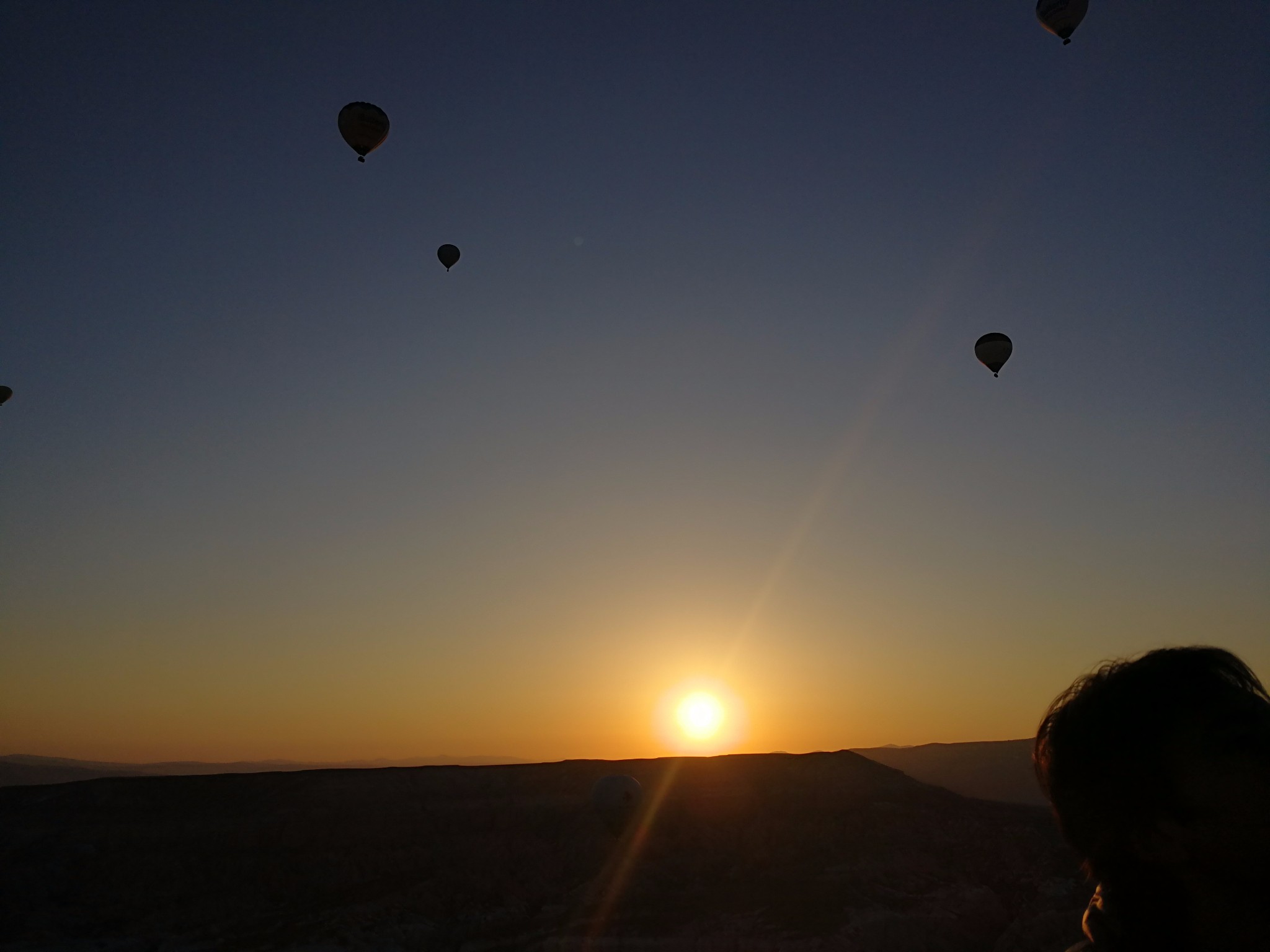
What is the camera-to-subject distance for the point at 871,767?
168 ft

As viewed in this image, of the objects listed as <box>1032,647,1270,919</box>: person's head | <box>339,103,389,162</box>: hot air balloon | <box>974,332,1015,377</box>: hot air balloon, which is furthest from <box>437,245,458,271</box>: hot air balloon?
<box>1032,647,1270,919</box>: person's head

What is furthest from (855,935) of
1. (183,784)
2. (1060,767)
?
(1060,767)

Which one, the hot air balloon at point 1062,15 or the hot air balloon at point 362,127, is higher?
the hot air balloon at point 362,127

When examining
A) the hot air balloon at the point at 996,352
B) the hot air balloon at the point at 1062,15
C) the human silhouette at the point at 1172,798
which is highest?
the hot air balloon at the point at 1062,15

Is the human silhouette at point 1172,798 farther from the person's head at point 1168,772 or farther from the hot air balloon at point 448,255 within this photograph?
the hot air balloon at point 448,255

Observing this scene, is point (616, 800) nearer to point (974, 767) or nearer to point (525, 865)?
point (525, 865)

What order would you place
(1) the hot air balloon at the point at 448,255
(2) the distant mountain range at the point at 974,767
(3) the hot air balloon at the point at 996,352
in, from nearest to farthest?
(3) the hot air balloon at the point at 996,352 < (1) the hot air balloon at the point at 448,255 < (2) the distant mountain range at the point at 974,767

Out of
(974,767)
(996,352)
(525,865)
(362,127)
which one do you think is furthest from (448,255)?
(974,767)

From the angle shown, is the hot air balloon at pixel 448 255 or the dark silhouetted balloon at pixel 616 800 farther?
the dark silhouetted balloon at pixel 616 800

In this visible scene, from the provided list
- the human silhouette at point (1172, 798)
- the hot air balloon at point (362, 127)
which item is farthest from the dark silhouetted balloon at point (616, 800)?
the human silhouette at point (1172, 798)

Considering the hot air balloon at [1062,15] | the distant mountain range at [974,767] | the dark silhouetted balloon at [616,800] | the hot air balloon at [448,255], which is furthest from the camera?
the distant mountain range at [974,767]

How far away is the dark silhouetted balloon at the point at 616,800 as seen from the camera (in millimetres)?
41969

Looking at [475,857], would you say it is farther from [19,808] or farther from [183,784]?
[19,808]

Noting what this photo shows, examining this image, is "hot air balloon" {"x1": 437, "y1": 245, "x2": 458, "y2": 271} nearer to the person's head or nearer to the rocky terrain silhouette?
the rocky terrain silhouette
